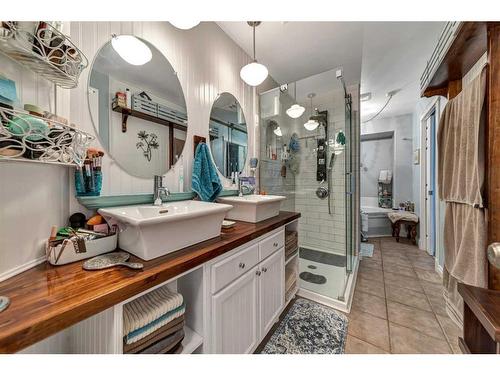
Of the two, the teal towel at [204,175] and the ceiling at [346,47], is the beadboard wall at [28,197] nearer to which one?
the teal towel at [204,175]

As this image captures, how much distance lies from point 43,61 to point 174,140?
711 millimetres

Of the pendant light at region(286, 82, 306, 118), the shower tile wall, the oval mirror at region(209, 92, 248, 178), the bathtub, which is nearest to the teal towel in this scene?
the oval mirror at region(209, 92, 248, 178)

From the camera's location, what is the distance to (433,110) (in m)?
2.70

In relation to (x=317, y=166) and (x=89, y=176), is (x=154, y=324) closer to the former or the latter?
(x=89, y=176)

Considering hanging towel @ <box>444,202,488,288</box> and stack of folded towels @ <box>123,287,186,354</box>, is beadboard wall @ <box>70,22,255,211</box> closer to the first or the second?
stack of folded towels @ <box>123,287,186,354</box>

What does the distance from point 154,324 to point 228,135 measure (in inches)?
58.7

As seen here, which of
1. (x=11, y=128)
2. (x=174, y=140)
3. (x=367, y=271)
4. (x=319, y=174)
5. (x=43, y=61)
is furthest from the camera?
(x=319, y=174)

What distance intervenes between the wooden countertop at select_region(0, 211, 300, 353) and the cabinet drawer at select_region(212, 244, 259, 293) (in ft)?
0.41

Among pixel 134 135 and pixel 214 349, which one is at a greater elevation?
pixel 134 135

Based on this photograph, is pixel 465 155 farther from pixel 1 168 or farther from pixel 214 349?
pixel 1 168

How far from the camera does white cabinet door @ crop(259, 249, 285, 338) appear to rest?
1.29m

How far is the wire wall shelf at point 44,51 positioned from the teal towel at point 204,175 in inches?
30.2

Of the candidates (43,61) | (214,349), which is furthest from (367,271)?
(43,61)

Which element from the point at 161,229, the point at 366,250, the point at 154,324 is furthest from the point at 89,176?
the point at 366,250
